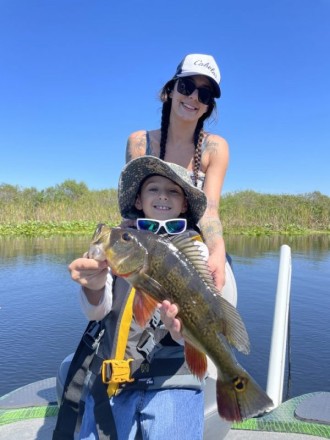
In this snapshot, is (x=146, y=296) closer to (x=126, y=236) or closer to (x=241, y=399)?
(x=126, y=236)

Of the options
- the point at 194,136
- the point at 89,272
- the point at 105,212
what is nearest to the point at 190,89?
the point at 194,136

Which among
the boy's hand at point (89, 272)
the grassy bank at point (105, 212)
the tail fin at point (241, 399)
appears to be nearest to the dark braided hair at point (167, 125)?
the boy's hand at point (89, 272)

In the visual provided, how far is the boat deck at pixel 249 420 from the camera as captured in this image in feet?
10.7

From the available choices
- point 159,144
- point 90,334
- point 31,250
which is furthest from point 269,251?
point 90,334

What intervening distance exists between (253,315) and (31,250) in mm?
11229

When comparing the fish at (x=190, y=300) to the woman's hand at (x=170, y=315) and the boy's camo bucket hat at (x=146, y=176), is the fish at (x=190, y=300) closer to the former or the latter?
the woman's hand at (x=170, y=315)

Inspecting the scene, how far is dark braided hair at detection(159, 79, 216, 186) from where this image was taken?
352 cm

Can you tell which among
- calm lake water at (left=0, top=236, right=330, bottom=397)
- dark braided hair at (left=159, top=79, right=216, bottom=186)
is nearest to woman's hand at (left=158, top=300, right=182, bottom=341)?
dark braided hair at (left=159, top=79, right=216, bottom=186)

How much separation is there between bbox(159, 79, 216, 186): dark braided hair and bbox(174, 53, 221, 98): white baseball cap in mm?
140

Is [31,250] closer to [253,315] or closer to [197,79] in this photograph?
[253,315]

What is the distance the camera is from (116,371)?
2.23 meters

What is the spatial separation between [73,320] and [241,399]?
5722mm

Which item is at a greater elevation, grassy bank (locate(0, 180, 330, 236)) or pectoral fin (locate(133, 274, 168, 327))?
grassy bank (locate(0, 180, 330, 236))

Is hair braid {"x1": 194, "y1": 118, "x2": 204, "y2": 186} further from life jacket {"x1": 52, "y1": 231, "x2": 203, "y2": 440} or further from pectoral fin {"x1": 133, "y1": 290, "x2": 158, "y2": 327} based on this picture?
pectoral fin {"x1": 133, "y1": 290, "x2": 158, "y2": 327}
